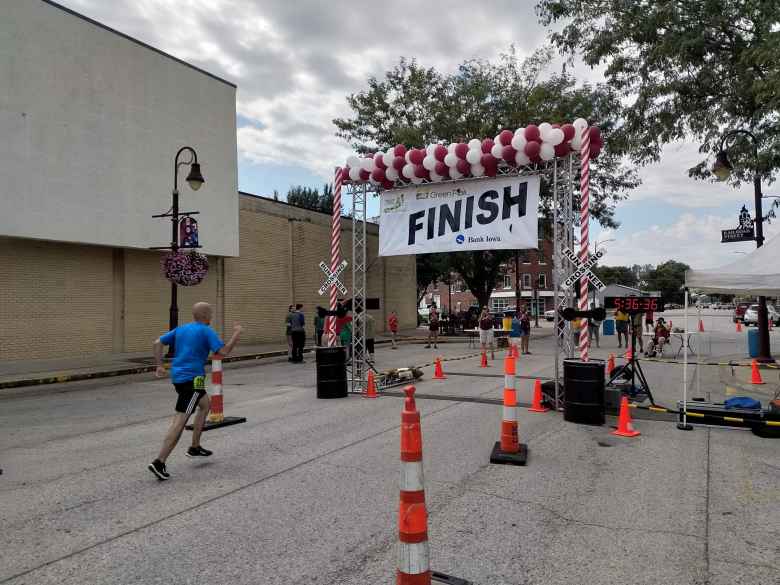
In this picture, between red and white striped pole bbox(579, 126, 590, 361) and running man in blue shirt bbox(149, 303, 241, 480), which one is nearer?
running man in blue shirt bbox(149, 303, 241, 480)

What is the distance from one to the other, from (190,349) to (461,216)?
6.63 metres

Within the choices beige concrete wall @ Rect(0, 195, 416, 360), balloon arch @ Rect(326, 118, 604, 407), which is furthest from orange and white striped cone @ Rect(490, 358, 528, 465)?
beige concrete wall @ Rect(0, 195, 416, 360)

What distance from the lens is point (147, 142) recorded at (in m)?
19.2

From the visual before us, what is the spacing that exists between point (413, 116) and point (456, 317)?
12660 mm

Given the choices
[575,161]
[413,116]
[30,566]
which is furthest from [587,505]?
[413,116]

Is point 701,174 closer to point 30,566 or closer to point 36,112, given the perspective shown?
point 30,566

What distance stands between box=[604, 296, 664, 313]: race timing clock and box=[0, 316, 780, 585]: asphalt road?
→ 178cm

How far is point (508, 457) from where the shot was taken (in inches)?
239

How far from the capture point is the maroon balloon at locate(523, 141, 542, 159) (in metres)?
9.48

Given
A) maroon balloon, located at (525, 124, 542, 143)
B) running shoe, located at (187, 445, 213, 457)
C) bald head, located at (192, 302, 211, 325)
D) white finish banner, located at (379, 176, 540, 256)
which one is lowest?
running shoe, located at (187, 445, 213, 457)

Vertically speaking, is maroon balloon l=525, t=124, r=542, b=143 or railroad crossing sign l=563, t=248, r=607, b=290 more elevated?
maroon balloon l=525, t=124, r=542, b=143

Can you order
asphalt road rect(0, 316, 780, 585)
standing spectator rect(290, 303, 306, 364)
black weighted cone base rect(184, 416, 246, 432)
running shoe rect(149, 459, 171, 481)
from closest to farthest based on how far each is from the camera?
asphalt road rect(0, 316, 780, 585) → running shoe rect(149, 459, 171, 481) → black weighted cone base rect(184, 416, 246, 432) → standing spectator rect(290, 303, 306, 364)

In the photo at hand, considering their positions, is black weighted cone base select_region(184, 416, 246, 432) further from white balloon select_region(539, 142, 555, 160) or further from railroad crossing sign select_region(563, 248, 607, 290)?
white balloon select_region(539, 142, 555, 160)

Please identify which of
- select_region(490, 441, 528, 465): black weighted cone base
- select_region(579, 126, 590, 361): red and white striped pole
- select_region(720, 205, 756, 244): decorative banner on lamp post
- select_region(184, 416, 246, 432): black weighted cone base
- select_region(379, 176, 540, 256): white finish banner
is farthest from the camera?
select_region(720, 205, 756, 244): decorative banner on lamp post
